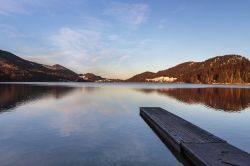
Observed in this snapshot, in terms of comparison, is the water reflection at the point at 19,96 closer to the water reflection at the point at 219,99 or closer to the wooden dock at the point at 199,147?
the wooden dock at the point at 199,147

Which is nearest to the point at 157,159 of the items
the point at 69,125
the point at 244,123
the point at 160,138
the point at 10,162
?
the point at 160,138

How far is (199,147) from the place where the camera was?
16578 millimetres

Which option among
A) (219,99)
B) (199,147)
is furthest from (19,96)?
(199,147)

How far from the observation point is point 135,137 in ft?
78.5

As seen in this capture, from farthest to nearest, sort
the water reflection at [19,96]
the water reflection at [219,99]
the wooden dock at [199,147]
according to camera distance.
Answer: the water reflection at [219,99]
the water reflection at [19,96]
the wooden dock at [199,147]

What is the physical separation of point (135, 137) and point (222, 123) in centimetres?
1355

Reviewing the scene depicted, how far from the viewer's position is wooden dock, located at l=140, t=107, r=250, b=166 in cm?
1384

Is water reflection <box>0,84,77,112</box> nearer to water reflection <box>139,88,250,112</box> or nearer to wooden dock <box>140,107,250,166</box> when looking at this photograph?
wooden dock <box>140,107,250,166</box>

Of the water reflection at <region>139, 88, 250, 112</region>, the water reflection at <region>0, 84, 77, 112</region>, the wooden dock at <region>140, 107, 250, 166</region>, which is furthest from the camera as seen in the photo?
the water reflection at <region>139, 88, 250, 112</region>

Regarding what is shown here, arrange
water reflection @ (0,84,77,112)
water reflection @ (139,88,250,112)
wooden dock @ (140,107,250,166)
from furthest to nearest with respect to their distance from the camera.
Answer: water reflection @ (139,88,250,112)
water reflection @ (0,84,77,112)
wooden dock @ (140,107,250,166)

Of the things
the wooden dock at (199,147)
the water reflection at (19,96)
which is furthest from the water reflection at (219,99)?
the water reflection at (19,96)

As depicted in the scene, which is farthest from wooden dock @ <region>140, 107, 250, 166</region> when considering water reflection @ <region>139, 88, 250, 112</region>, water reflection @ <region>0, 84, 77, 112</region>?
water reflection @ <region>0, 84, 77, 112</region>

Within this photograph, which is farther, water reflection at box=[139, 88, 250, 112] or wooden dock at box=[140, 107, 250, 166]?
water reflection at box=[139, 88, 250, 112]

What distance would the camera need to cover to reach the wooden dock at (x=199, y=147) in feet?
45.4
